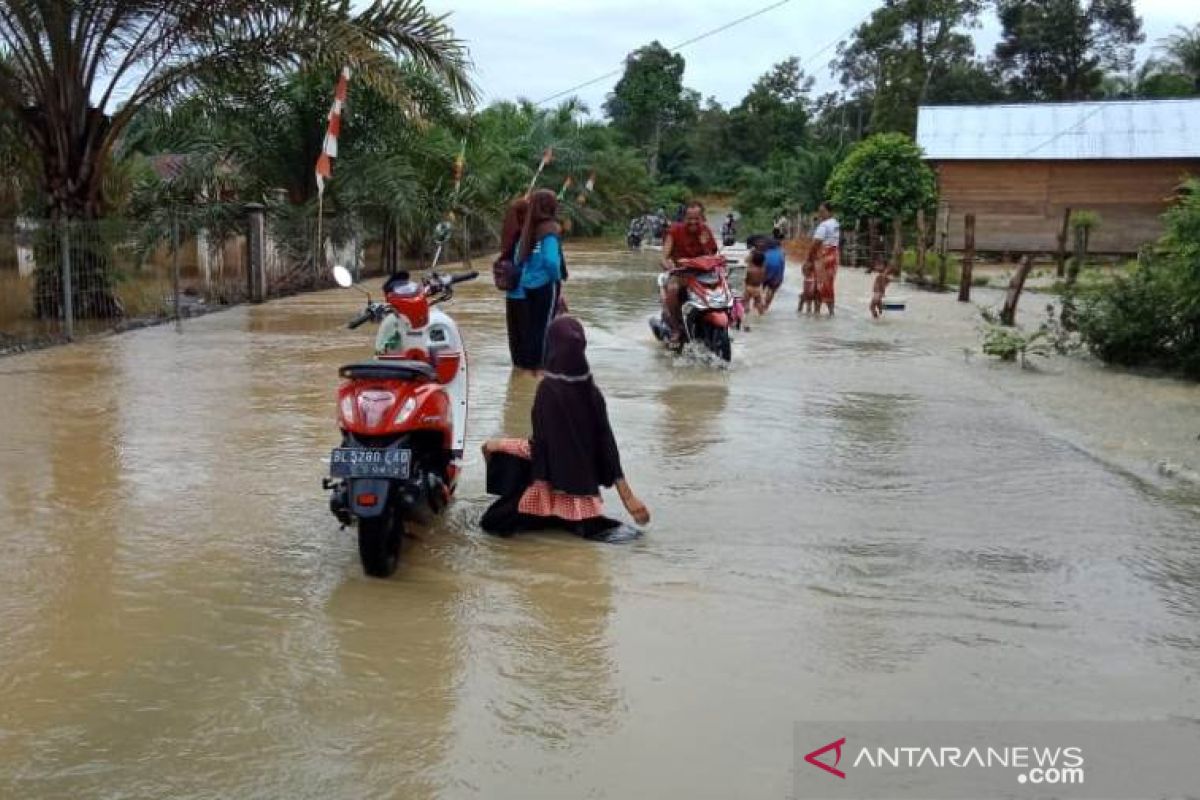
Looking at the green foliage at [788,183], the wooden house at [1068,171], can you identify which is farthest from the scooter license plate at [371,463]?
the green foliage at [788,183]

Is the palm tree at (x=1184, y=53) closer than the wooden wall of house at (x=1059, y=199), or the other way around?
the wooden wall of house at (x=1059, y=199)

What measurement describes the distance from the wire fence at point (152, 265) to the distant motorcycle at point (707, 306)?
6.12 m

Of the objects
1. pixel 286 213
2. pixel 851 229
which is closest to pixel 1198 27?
pixel 851 229

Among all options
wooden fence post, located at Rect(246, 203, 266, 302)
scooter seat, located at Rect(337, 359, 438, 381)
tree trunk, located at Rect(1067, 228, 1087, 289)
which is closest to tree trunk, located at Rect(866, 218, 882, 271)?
tree trunk, located at Rect(1067, 228, 1087, 289)

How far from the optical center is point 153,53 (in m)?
12.7

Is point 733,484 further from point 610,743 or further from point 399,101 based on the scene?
point 399,101

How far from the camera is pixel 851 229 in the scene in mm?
28250

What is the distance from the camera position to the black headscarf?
5.04 m

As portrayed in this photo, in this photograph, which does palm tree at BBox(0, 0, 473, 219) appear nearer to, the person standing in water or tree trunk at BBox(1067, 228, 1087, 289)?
the person standing in water

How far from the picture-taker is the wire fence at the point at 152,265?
11648mm

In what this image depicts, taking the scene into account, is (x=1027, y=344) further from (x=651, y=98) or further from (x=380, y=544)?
(x=651, y=98)

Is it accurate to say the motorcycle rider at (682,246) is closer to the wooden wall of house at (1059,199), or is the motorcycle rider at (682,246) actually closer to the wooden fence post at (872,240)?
the wooden fence post at (872,240)

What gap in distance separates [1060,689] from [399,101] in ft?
34.6

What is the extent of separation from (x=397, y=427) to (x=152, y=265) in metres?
10.6
